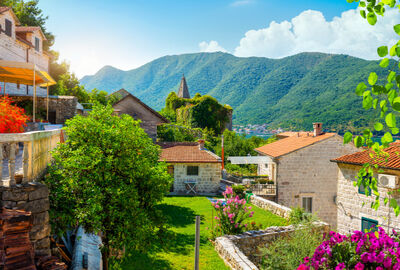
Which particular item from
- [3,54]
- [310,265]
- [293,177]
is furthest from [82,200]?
[293,177]

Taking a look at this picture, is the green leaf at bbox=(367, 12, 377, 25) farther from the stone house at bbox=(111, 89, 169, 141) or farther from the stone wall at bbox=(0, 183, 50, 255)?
the stone house at bbox=(111, 89, 169, 141)

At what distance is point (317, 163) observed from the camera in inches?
924

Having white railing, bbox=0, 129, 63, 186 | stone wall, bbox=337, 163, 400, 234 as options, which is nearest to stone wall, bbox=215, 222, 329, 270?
stone wall, bbox=337, 163, 400, 234

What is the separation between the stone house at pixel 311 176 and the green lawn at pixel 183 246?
232 inches

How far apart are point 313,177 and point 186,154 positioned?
1073cm

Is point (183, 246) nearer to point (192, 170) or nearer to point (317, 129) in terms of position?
point (192, 170)

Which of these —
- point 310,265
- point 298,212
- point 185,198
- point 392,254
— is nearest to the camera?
point 392,254

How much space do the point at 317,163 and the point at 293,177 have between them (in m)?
2.31

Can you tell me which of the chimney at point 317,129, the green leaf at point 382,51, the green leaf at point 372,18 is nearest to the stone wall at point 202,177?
the chimney at point 317,129

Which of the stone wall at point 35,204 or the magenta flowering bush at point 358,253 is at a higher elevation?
the stone wall at point 35,204

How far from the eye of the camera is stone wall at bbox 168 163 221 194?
23.9 m

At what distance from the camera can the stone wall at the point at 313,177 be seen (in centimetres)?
2325

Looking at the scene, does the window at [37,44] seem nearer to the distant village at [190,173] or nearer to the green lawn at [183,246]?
the distant village at [190,173]

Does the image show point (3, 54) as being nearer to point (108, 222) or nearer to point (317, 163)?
point (108, 222)
